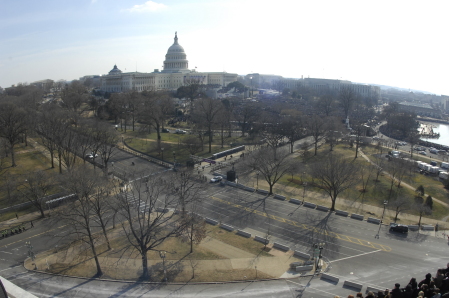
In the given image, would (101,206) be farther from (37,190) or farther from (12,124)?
(12,124)

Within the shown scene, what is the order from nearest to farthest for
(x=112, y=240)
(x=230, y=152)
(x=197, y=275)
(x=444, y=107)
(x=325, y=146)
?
1. (x=197, y=275)
2. (x=112, y=240)
3. (x=230, y=152)
4. (x=325, y=146)
5. (x=444, y=107)

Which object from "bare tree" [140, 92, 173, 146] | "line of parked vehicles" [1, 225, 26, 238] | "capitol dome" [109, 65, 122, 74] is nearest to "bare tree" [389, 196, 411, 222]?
"line of parked vehicles" [1, 225, 26, 238]

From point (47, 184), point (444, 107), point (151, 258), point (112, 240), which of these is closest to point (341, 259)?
point (151, 258)

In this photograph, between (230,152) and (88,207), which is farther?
(230,152)

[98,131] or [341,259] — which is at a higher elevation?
[98,131]

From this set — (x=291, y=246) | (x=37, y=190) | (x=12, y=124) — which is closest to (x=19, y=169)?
(x=12, y=124)

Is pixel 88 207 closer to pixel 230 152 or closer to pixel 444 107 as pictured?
pixel 230 152

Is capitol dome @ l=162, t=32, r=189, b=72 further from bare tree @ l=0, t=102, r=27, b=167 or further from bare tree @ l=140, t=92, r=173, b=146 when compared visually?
bare tree @ l=0, t=102, r=27, b=167

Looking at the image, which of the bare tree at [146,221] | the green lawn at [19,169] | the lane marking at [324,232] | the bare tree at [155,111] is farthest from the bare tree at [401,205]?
the bare tree at [155,111]
